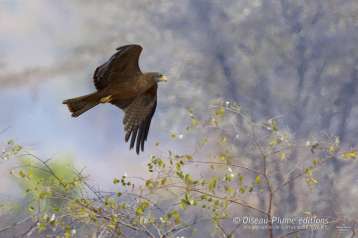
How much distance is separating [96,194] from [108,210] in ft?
0.67

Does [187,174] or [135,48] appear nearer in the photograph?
[187,174]

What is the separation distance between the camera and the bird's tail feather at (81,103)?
975cm

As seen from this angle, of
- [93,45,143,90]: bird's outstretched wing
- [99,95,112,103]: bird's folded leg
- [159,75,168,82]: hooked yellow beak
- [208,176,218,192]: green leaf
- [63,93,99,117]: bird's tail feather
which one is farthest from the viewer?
[159,75,168,82]: hooked yellow beak

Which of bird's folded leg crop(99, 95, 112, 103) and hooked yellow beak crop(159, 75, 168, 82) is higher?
hooked yellow beak crop(159, 75, 168, 82)

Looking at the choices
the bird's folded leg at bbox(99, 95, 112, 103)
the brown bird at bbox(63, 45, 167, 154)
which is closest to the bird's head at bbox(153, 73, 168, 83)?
the brown bird at bbox(63, 45, 167, 154)

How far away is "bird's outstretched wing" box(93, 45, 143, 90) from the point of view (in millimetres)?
9617

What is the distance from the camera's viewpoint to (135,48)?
9.55 meters

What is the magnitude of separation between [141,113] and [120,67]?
3.90 feet

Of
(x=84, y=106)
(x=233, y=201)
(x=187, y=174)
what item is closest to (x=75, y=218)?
(x=187, y=174)

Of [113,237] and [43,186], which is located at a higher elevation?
[43,186]

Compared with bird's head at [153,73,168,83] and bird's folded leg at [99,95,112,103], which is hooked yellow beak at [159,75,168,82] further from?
bird's folded leg at [99,95,112,103]

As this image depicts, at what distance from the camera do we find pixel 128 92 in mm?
10227

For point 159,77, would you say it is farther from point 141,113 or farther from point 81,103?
point 81,103

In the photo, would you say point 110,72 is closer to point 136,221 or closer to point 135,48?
point 135,48
